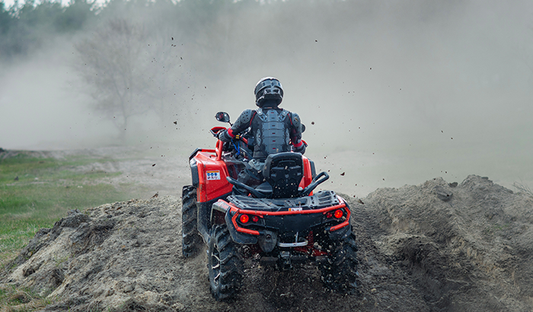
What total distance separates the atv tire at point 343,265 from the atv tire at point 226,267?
1043 millimetres

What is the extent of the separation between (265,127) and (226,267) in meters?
1.90

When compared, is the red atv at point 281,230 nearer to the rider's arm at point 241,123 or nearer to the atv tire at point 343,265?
the atv tire at point 343,265

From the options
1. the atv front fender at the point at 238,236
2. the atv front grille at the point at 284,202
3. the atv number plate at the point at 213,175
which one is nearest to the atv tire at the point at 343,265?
the atv front grille at the point at 284,202

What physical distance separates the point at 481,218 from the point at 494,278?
1.70 meters

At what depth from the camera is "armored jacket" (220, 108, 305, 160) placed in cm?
494

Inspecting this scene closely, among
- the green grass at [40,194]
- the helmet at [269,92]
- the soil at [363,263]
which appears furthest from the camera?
the green grass at [40,194]

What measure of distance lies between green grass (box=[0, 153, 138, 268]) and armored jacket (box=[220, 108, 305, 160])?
6.53 metres

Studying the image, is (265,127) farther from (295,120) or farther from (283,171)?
(283,171)

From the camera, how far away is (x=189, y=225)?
19.1ft

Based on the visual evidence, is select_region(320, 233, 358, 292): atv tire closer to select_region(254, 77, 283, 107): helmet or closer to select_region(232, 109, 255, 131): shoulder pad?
select_region(232, 109, 255, 131): shoulder pad

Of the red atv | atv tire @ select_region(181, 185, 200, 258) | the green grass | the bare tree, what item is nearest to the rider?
the red atv

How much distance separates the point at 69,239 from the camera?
724 cm

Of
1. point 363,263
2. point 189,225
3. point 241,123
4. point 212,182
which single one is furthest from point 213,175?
point 363,263

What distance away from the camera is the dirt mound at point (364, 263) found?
434cm
